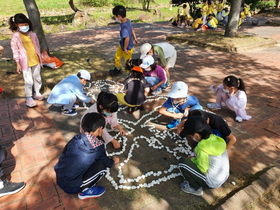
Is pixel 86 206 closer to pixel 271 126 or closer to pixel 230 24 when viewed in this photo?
pixel 271 126

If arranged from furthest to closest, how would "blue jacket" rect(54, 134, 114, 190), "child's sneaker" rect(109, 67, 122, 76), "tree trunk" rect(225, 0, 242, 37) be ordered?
"tree trunk" rect(225, 0, 242, 37)
"child's sneaker" rect(109, 67, 122, 76)
"blue jacket" rect(54, 134, 114, 190)

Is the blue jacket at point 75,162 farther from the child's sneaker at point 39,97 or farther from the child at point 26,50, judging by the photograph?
the child's sneaker at point 39,97

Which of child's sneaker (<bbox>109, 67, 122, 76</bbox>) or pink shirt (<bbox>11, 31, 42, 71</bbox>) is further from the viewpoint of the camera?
child's sneaker (<bbox>109, 67, 122, 76</bbox>)

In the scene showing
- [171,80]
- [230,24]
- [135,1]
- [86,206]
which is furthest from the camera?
[135,1]

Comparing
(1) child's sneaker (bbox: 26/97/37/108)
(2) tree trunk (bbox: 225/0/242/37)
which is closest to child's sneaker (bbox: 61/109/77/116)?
(1) child's sneaker (bbox: 26/97/37/108)

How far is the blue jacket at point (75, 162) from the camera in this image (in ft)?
6.86

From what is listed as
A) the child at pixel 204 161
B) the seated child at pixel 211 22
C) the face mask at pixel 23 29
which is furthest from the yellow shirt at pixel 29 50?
the seated child at pixel 211 22

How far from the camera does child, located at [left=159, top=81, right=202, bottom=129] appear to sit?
123 inches

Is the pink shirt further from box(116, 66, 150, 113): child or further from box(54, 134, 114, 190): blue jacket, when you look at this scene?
box(54, 134, 114, 190): blue jacket

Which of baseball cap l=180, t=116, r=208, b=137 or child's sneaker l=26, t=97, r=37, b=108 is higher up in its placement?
baseball cap l=180, t=116, r=208, b=137

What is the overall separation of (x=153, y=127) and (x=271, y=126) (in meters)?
1.93

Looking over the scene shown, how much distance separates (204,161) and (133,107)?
84.0 inches

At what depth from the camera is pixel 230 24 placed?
30.3 feet

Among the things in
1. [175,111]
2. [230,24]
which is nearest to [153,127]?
[175,111]
